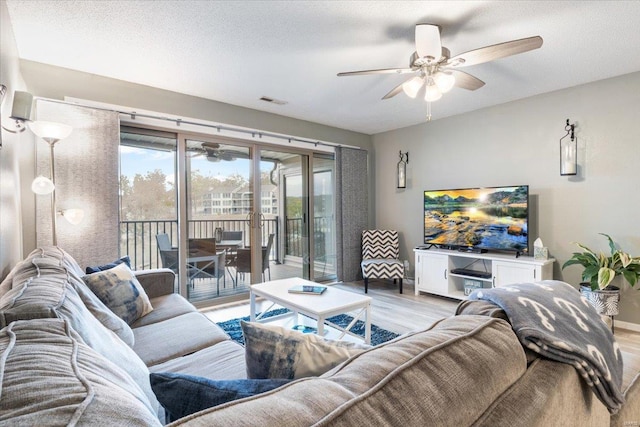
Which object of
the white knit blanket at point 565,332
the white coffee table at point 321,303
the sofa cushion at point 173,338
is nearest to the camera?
the white knit blanket at point 565,332

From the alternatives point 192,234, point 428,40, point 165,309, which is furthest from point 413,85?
point 192,234

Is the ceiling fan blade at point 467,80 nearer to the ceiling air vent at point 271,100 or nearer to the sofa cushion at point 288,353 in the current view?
the ceiling air vent at point 271,100

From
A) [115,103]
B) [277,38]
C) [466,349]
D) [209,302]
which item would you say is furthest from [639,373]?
[115,103]

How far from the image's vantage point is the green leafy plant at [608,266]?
2846 mm

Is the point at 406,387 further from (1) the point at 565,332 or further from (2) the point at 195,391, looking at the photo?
(1) the point at 565,332

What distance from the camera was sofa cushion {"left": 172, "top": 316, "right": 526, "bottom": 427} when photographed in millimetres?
497

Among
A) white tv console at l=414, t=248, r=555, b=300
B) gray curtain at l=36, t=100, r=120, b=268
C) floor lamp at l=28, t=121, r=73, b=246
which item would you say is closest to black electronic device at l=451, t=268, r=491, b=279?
white tv console at l=414, t=248, r=555, b=300

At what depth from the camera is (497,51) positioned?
6.86 feet

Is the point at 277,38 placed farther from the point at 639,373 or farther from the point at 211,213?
the point at 639,373

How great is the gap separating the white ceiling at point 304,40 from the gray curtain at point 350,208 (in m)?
1.63

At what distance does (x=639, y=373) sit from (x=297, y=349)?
1.36 metres

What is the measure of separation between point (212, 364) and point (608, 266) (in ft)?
11.5

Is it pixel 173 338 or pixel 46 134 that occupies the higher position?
pixel 46 134

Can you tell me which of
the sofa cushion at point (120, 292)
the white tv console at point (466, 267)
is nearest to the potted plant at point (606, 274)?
the white tv console at point (466, 267)
